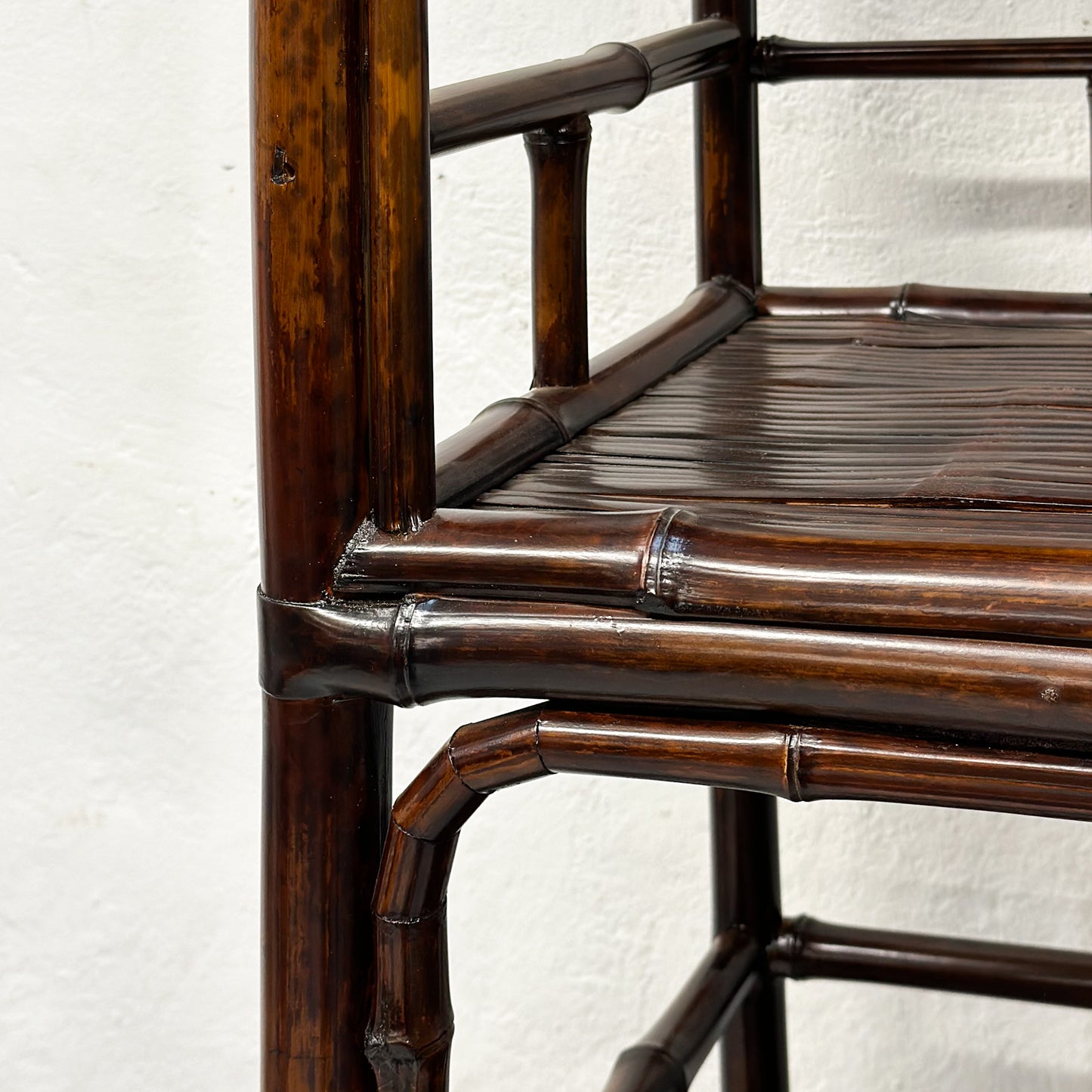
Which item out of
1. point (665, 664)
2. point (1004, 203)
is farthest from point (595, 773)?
point (1004, 203)

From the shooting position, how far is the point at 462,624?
0.44 meters

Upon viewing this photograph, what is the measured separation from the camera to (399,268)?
450mm

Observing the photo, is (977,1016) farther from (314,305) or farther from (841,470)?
(314,305)

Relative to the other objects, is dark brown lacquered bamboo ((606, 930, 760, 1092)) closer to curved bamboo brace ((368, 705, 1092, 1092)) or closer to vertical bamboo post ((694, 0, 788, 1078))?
vertical bamboo post ((694, 0, 788, 1078))

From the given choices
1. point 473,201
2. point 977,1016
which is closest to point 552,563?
point 473,201

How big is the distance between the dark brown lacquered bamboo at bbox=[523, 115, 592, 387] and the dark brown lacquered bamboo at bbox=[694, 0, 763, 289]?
9.0 inches

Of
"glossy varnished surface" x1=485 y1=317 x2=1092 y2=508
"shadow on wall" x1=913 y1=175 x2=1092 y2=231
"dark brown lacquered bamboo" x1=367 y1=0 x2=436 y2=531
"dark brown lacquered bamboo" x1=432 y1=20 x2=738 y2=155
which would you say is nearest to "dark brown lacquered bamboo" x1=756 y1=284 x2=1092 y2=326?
"glossy varnished surface" x1=485 y1=317 x2=1092 y2=508

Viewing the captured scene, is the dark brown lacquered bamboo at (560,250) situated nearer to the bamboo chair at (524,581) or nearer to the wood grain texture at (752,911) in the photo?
the bamboo chair at (524,581)

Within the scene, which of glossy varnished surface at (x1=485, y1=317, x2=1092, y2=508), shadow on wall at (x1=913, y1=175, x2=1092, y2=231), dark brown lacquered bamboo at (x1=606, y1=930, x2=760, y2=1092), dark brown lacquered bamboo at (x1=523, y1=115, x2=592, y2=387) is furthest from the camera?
shadow on wall at (x1=913, y1=175, x2=1092, y2=231)

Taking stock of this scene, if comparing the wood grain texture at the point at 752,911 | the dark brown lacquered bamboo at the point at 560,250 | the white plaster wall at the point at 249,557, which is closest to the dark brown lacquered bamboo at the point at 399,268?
the dark brown lacquered bamboo at the point at 560,250

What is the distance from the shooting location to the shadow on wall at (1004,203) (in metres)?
1.03

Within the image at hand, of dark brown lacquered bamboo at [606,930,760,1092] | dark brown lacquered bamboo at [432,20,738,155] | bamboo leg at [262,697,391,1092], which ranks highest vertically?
dark brown lacquered bamboo at [432,20,738,155]

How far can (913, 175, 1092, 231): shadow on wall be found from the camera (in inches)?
40.4

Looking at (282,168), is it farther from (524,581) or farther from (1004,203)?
(1004,203)
